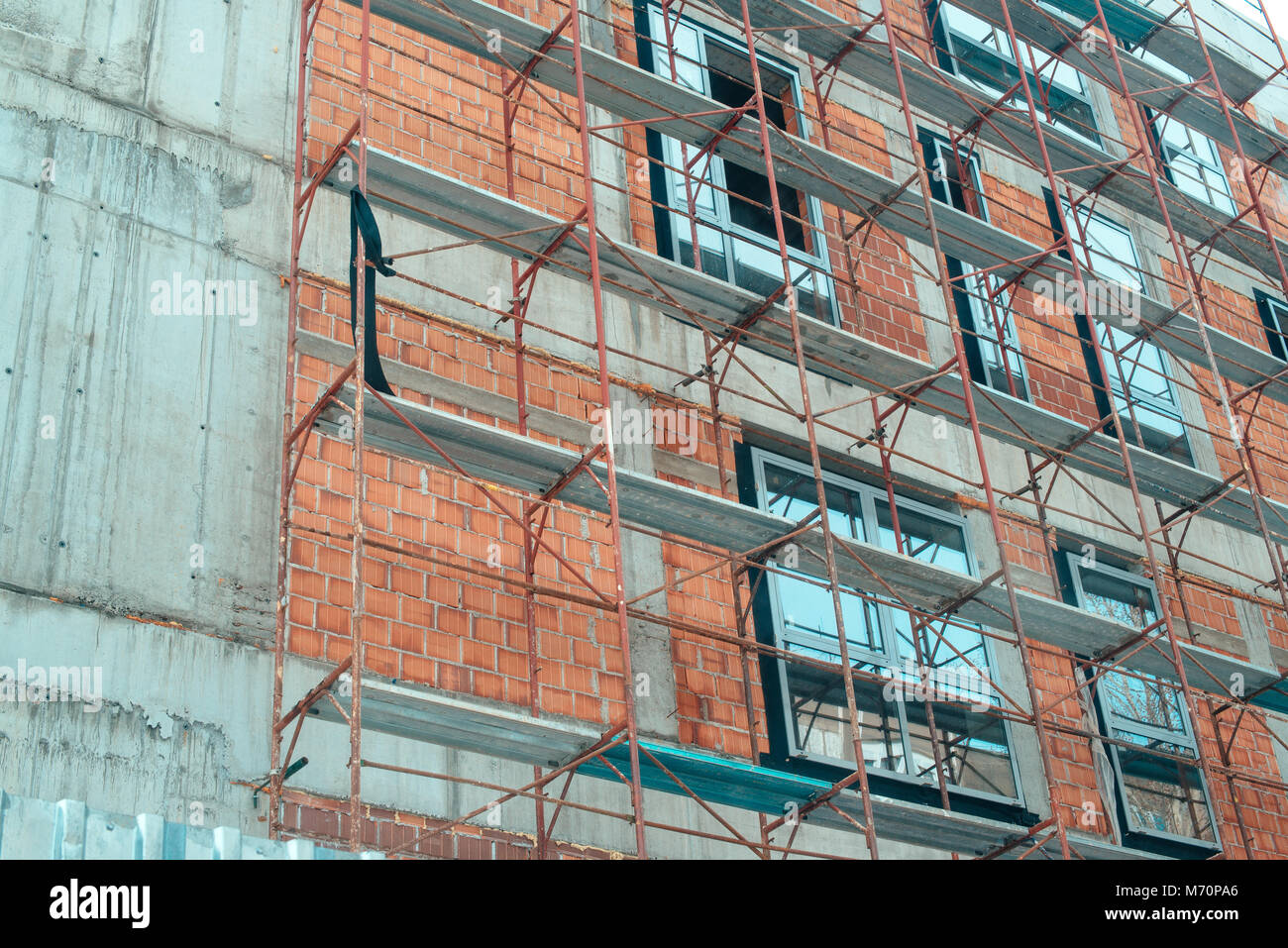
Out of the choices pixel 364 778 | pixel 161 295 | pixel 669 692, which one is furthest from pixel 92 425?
pixel 669 692

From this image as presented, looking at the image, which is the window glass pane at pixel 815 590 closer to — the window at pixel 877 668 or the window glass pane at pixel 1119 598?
the window at pixel 877 668

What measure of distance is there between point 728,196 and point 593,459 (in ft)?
17.7

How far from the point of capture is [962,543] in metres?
14.8

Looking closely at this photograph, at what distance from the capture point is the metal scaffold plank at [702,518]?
406 inches

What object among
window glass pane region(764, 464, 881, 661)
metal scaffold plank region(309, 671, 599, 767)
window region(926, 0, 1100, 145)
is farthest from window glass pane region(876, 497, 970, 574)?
window region(926, 0, 1100, 145)

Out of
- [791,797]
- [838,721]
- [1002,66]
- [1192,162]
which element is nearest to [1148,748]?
[838,721]

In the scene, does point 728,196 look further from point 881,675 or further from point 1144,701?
point 1144,701

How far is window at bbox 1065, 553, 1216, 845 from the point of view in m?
14.8

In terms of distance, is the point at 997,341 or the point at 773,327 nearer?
the point at 773,327

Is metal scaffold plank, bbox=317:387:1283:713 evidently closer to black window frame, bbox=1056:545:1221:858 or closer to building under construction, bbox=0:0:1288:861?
building under construction, bbox=0:0:1288:861

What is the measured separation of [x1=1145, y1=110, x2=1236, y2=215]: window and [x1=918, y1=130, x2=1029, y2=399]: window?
434cm

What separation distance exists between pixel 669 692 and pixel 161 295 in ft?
16.3

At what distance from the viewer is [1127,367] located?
701 inches
